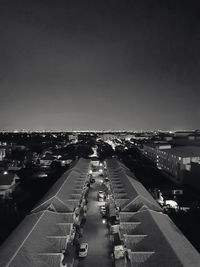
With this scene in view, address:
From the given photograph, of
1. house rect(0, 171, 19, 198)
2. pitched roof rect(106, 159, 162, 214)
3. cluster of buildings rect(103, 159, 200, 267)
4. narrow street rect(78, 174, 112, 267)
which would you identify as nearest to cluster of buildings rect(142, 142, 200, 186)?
pitched roof rect(106, 159, 162, 214)

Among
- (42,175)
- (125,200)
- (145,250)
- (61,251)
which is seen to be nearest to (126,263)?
(145,250)

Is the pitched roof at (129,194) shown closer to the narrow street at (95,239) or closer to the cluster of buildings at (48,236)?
the narrow street at (95,239)

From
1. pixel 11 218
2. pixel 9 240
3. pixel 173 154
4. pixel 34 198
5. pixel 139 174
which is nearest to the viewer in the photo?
pixel 9 240

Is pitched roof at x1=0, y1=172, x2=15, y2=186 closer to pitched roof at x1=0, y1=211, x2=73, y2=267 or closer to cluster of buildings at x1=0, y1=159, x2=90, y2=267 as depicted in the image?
cluster of buildings at x1=0, y1=159, x2=90, y2=267

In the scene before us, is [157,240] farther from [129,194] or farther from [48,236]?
[129,194]

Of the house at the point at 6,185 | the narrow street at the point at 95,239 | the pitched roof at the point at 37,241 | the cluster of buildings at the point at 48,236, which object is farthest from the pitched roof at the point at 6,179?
the pitched roof at the point at 37,241

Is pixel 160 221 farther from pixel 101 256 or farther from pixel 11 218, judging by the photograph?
pixel 11 218

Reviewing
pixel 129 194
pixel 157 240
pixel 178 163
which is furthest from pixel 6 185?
pixel 178 163
